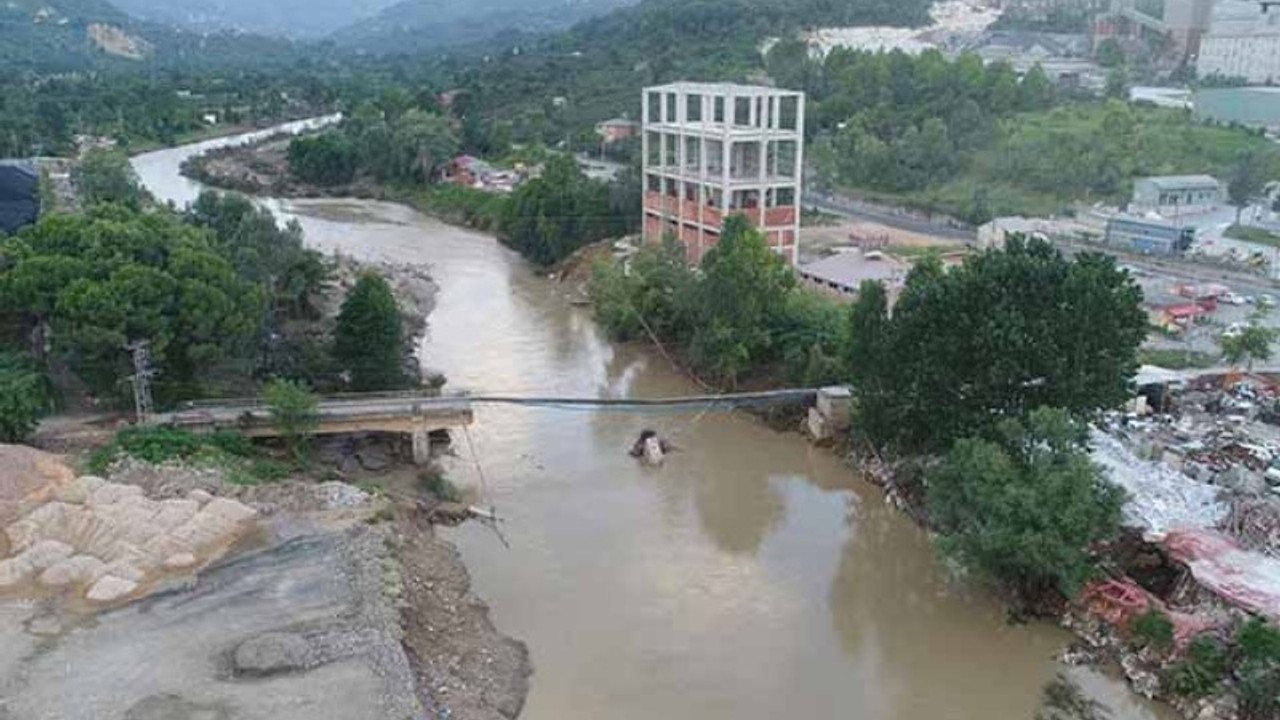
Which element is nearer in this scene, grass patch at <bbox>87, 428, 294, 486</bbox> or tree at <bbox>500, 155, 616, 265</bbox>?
grass patch at <bbox>87, 428, 294, 486</bbox>

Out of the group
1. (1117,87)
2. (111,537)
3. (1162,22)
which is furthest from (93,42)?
(111,537)

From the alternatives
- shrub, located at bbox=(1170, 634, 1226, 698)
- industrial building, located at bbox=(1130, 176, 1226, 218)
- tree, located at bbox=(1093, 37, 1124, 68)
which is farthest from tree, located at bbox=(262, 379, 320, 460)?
tree, located at bbox=(1093, 37, 1124, 68)

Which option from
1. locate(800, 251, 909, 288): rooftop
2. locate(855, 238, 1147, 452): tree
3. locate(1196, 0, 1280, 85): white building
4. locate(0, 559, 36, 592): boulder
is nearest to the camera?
locate(0, 559, 36, 592): boulder

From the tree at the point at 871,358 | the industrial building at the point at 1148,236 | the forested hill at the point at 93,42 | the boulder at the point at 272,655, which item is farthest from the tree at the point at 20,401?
the forested hill at the point at 93,42

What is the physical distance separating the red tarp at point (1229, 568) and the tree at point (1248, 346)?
29.8 ft

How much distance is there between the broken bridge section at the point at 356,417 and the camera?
22219 millimetres

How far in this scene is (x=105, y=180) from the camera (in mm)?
41656

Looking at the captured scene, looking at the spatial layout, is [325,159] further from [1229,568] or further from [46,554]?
[1229,568]

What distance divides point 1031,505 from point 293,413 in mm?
13371

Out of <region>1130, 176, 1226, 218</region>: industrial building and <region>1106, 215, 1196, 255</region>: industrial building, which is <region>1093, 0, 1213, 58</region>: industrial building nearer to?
<region>1130, 176, 1226, 218</region>: industrial building

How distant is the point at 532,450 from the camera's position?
24297 millimetres

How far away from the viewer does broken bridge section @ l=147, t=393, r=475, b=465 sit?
22.2m

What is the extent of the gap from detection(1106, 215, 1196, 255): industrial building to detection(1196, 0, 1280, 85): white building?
33.1m

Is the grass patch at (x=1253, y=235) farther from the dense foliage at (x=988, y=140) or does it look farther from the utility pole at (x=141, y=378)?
the utility pole at (x=141, y=378)
